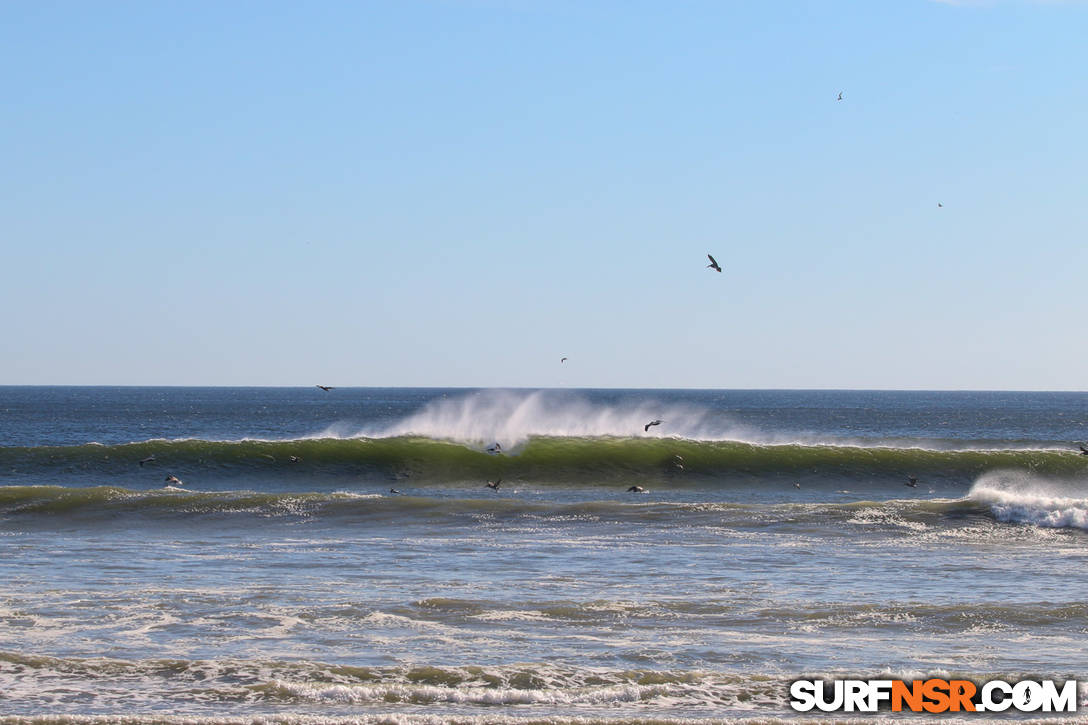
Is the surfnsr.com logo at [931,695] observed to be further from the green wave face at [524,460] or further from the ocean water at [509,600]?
the green wave face at [524,460]

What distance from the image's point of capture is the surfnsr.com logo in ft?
29.8

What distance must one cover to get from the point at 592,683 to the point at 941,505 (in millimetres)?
16132

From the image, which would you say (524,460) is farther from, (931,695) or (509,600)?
(931,695)

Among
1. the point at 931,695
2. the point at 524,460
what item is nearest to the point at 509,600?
the point at 931,695

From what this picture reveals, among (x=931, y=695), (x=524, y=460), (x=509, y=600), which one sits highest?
(x=524, y=460)

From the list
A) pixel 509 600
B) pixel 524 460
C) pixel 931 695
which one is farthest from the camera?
pixel 524 460

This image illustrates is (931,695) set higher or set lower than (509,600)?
lower

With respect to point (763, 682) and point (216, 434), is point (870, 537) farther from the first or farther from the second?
point (216, 434)

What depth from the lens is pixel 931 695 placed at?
9.40 meters

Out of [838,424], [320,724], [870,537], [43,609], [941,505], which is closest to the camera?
[320,724]

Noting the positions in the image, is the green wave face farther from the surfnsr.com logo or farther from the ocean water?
the surfnsr.com logo

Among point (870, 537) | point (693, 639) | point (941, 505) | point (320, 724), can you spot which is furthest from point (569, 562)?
point (941, 505)

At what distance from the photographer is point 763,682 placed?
31.7 ft

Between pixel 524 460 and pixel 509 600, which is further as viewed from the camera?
pixel 524 460
